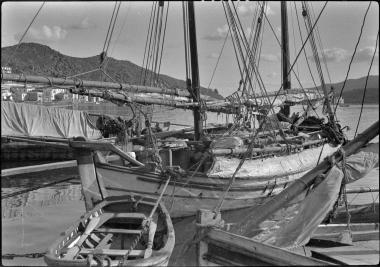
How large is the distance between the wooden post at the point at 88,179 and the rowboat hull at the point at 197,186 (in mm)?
465

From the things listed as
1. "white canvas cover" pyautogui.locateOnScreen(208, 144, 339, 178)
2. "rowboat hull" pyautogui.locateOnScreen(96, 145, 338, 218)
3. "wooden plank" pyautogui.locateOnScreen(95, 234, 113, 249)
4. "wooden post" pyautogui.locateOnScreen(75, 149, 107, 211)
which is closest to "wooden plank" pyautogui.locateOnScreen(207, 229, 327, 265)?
"wooden plank" pyautogui.locateOnScreen(95, 234, 113, 249)

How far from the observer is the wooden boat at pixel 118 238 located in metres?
5.91

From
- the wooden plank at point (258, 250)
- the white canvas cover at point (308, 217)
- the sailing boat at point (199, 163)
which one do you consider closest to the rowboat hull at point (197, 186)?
the sailing boat at point (199, 163)

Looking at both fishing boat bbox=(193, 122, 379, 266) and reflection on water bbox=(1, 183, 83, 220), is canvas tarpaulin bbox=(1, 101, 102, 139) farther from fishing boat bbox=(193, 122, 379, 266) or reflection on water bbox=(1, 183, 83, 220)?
fishing boat bbox=(193, 122, 379, 266)

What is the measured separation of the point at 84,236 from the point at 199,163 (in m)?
4.79

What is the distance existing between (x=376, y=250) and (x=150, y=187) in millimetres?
5572

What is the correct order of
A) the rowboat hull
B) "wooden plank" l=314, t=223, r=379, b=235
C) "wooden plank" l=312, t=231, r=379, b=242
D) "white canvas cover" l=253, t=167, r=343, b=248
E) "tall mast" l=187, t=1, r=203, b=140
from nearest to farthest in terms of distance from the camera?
"white canvas cover" l=253, t=167, r=343, b=248 < "wooden plank" l=312, t=231, r=379, b=242 < "wooden plank" l=314, t=223, r=379, b=235 < the rowboat hull < "tall mast" l=187, t=1, r=203, b=140

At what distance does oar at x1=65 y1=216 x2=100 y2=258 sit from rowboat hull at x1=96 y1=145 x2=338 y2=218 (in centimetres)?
237

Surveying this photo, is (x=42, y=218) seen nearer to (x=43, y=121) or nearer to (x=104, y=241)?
(x=104, y=241)

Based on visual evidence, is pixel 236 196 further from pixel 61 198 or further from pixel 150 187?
pixel 61 198

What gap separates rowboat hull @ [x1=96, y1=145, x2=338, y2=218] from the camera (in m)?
10.7

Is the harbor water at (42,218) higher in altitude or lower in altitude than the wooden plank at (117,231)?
lower

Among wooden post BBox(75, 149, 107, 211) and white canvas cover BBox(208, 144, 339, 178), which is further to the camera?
white canvas cover BBox(208, 144, 339, 178)

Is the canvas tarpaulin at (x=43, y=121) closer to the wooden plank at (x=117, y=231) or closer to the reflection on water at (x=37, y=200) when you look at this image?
the reflection on water at (x=37, y=200)
